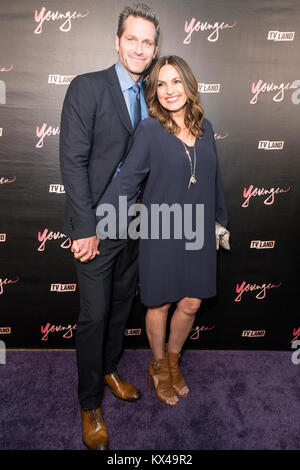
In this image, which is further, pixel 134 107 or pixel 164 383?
pixel 164 383

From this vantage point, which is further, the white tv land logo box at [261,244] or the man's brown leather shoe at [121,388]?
the white tv land logo box at [261,244]

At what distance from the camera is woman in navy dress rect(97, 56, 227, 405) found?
4.90ft

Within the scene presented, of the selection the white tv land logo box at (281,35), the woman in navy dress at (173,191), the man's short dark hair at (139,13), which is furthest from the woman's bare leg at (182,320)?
the white tv land logo box at (281,35)

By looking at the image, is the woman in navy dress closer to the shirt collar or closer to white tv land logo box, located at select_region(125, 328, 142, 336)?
the shirt collar

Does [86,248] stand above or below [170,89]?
below

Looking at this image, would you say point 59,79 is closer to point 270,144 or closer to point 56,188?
point 56,188

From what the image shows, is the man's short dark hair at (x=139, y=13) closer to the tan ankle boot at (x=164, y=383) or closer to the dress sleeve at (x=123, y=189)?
the dress sleeve at (x=123, y=189)

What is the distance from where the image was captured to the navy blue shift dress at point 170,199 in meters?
1.49

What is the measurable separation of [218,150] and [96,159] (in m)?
0.82

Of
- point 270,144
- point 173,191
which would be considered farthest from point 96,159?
point 270,144

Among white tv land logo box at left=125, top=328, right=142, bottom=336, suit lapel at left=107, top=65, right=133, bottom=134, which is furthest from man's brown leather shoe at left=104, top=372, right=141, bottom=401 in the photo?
suit lapel at left=107, top=65, right=133, bottom=134

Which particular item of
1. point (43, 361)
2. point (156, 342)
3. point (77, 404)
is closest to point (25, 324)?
point (43, 361)

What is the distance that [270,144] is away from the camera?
78.8 inches
